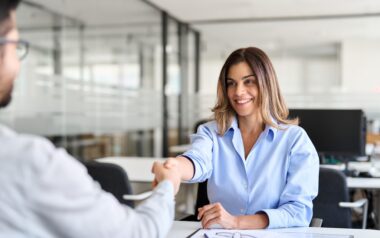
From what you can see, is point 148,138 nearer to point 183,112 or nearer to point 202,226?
point 183,112

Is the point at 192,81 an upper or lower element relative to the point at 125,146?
upper

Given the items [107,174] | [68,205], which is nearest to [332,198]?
[107,174]

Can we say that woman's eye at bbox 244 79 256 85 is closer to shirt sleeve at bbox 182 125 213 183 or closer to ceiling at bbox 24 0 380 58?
shirt sleeve at bbox 182 125 213 183

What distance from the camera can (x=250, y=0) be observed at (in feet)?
27.0

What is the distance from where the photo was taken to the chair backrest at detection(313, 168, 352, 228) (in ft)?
8.43

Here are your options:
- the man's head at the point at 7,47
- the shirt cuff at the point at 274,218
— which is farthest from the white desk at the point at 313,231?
the man's head at the point at 7,47

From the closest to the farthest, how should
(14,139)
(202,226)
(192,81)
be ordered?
(14,139) → (202,226) → (192,81)

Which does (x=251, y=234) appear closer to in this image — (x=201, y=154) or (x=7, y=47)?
(x=201, y=154)

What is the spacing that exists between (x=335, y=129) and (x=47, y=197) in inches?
119

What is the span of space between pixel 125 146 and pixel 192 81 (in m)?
4.24

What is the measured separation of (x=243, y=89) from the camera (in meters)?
1.82

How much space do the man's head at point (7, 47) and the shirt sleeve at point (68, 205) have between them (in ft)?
0.50

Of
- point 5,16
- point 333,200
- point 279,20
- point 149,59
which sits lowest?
point 333,200

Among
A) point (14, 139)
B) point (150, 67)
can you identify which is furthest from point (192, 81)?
point (14, 139)
